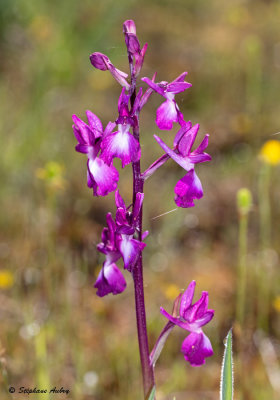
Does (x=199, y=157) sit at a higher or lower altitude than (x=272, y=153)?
lower

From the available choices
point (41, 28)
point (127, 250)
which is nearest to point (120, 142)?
point (127, 250)

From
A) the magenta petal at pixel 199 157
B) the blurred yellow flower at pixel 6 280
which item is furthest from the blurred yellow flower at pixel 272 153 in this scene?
the magenta petal at pixel 199 157

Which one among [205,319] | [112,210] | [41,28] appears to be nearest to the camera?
[205,319]

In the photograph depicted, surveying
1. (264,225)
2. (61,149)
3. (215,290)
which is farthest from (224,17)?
(215,290)

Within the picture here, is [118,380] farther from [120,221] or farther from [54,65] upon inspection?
[54,65]

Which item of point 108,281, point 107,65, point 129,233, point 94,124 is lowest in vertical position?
point 108,281

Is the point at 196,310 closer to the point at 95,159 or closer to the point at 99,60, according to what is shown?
the point at 95,159
